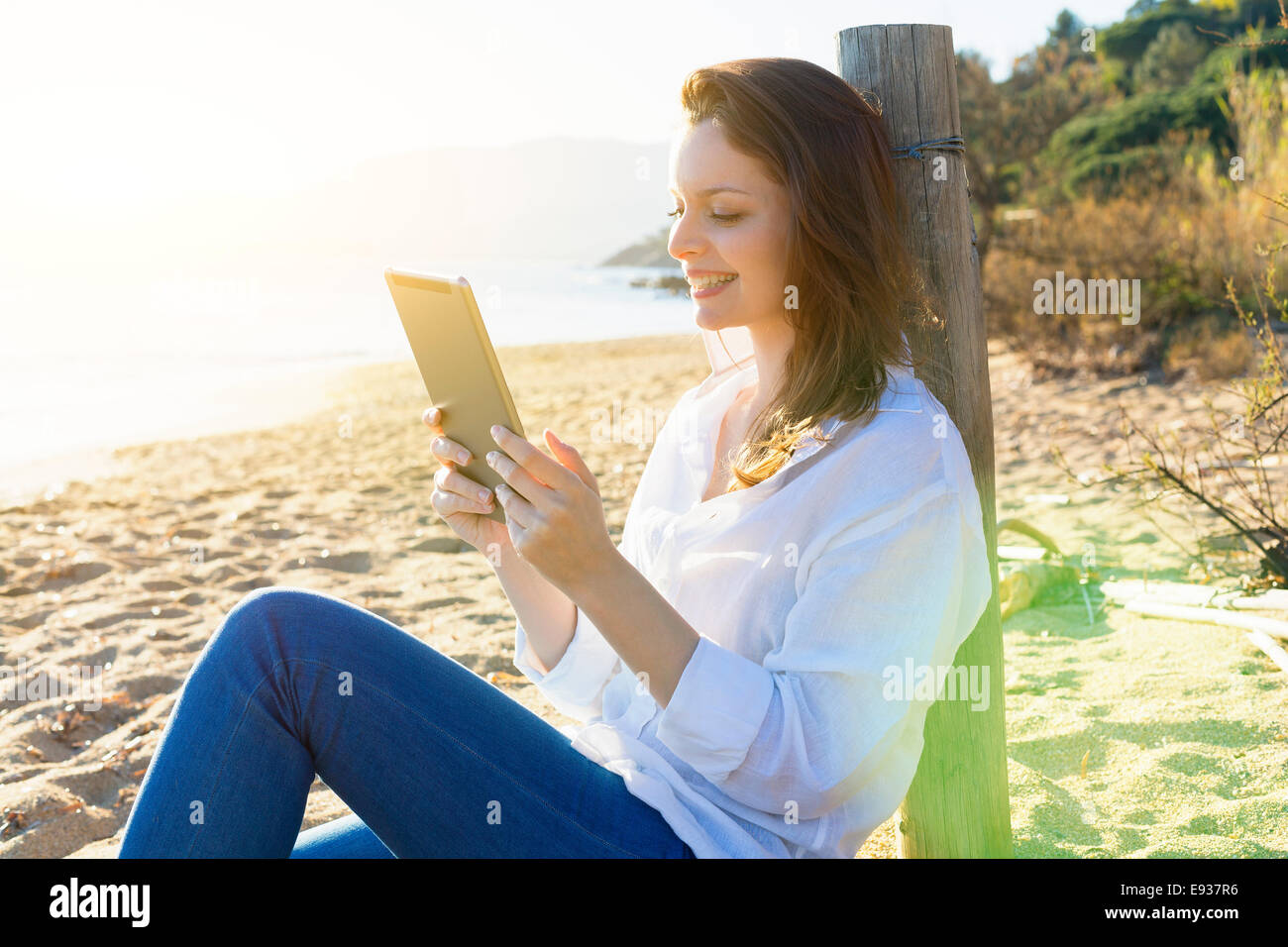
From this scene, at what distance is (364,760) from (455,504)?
507mm

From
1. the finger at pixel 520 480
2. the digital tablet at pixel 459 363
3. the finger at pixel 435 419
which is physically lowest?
the finger at pixel 520 480

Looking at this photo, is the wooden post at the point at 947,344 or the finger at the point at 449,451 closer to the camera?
the finger at the point at 449,451

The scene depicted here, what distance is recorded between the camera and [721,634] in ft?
5.85

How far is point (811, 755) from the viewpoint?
155cm

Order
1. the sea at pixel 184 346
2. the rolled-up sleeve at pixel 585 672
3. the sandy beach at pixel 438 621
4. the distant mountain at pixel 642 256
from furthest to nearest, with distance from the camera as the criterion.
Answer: the distant mountain at pixel 642 256, the sea at pixel 184 346, the sandy beach at pixel 438 621, the rolled-up sleeve at pixel 585 672

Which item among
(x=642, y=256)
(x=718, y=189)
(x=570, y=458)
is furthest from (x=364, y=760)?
(x=642, y=256)

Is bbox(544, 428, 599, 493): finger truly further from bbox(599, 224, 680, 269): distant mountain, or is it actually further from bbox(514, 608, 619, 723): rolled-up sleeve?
bbox(599, 224, 680, 269): distant mountain

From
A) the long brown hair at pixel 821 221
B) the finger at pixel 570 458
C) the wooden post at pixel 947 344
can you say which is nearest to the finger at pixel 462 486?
the finger at pixel 570 458

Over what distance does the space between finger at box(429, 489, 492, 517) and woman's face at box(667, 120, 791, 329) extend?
556mm

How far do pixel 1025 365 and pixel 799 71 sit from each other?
337 inches

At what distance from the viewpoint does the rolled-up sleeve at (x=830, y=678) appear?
153 centimetres

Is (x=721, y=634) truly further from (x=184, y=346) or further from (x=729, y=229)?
(x=184, y=346)

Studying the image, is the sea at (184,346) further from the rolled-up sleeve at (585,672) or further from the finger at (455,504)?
the rolled-up sleeve at (585,672)

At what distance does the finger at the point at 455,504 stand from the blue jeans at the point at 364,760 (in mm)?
301
